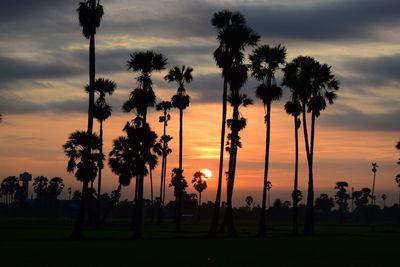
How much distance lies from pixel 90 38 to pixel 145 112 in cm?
991

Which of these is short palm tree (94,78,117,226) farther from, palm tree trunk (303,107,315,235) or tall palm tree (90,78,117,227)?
palm tree trunk (303,107,315,235)

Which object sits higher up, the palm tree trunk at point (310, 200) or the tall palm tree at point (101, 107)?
the tall palm tree at point (101, 107)

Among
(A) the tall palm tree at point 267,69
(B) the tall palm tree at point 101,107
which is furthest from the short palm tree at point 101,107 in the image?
(A) the tall palm tree at point 267,69

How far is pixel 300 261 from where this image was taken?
33.3 metres

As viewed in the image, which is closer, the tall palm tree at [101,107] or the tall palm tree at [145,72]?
the tall palm tree at [145,72]

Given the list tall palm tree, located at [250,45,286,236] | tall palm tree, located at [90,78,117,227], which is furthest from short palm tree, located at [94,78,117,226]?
tall palm tree, located at [250,45,286,236]

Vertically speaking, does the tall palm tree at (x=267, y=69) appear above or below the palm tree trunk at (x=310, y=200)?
above

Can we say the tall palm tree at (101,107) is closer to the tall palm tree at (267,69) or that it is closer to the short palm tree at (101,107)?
the short palm tree at (101,107)

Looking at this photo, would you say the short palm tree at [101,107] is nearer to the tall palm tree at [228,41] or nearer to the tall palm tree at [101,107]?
the tall palm tree at [101,107]

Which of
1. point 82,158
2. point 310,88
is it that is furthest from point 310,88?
point 82,158

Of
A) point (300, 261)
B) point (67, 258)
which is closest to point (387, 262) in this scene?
point (300, 261)

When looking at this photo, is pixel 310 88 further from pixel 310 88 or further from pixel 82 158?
pixel 82 158

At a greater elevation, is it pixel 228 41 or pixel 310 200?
pixel 228 41

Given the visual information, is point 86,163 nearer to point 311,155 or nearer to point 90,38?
point 90,38
